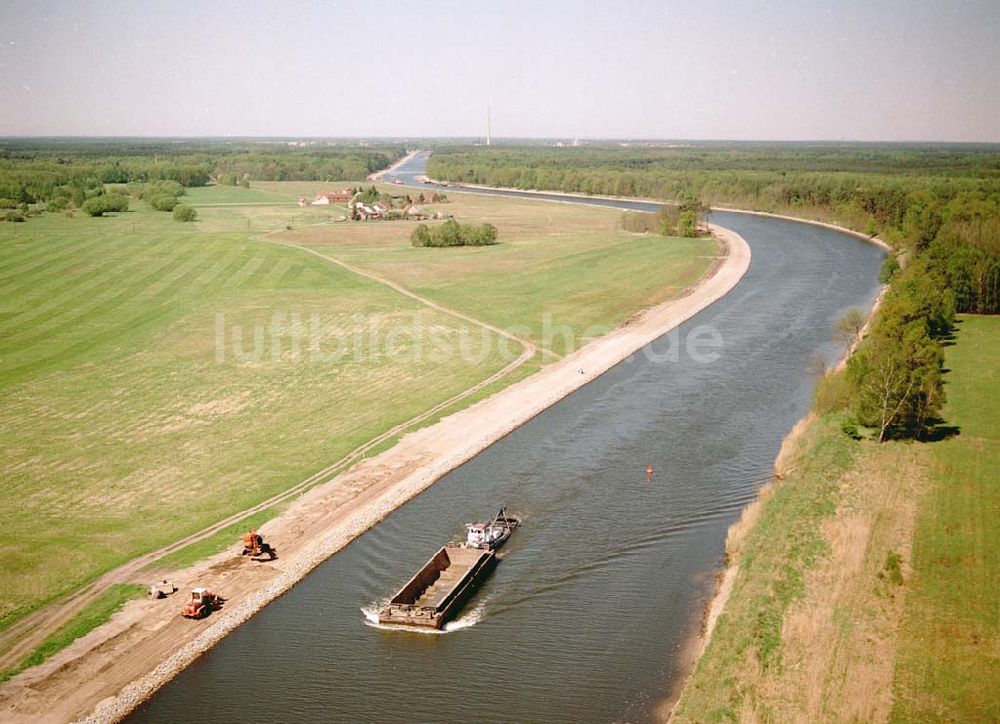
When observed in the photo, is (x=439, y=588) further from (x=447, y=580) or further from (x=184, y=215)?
(x=184, y=215)

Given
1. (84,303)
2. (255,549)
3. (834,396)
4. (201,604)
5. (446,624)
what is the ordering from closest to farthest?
(446,624), (201,604), (255,549), (834,396), (84,303)

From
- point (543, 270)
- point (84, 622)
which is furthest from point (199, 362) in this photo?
point (543, 270)

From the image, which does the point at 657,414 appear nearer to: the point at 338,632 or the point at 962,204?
the point at 338,632

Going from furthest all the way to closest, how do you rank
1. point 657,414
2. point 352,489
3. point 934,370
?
point 657,414
point 934,370
point 352,489

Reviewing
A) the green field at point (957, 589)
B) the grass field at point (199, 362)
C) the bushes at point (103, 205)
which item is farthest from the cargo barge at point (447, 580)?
the bushes at point (103, 205)

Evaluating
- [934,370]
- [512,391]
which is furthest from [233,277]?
[934,370]

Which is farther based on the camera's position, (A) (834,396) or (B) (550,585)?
(A) (834,396)
